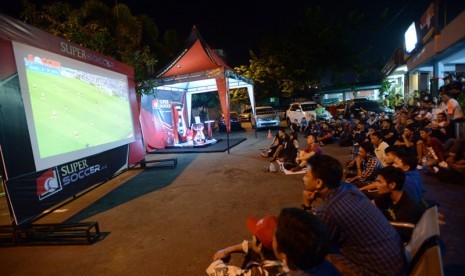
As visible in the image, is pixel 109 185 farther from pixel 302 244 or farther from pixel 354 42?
pixel 354 42

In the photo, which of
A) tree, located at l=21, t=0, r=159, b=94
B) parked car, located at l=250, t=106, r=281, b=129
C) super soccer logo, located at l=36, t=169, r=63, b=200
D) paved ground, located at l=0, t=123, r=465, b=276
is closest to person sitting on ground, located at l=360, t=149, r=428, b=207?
paved ground, located at l=0, t=123, r=465, b=276

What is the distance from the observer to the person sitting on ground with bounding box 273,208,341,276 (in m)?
1.32

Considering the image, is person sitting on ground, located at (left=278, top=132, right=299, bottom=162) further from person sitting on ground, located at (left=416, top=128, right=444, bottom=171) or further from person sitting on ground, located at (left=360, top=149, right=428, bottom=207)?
person sitting on ground, located at (left=360, top=149, right=428, bottom=207)

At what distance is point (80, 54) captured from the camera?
5609mm

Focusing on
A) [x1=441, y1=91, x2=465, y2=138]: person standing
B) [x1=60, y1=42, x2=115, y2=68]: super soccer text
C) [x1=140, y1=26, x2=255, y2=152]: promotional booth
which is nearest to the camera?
[x1=60, y1=42, x2=115, y2=68]: super soccer text

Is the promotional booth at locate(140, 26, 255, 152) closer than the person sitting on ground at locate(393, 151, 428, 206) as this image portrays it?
No

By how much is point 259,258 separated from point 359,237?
2.59 feet

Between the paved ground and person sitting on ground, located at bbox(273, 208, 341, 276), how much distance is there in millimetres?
2051

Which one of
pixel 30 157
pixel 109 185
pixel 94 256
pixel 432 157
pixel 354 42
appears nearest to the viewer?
pixel 94 256

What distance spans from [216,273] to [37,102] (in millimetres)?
4222

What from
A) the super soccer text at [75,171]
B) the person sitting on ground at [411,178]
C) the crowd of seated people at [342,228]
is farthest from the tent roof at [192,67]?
the crowd of seated people at [342,228]

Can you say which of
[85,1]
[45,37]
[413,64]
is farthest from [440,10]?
[85,1]

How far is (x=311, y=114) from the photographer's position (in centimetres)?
1572

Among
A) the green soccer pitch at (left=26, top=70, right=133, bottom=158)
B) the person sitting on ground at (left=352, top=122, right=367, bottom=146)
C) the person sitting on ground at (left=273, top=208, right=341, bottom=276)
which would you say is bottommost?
the person sitting on ground at (left=352, top=122, right=367, bottom=146)
